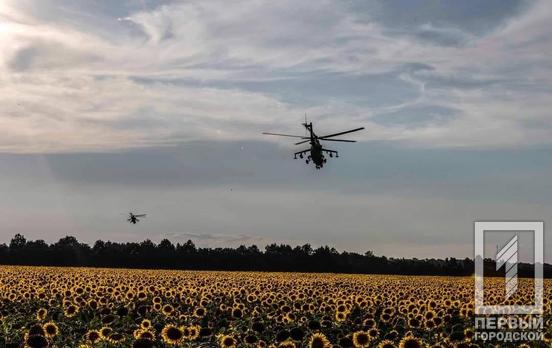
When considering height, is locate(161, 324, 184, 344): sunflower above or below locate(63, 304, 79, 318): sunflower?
below

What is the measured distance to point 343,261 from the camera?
97.4 metres

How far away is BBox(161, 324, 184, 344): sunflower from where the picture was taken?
647 inches

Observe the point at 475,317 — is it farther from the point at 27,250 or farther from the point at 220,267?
the point at 27,250

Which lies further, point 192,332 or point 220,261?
point 220,261

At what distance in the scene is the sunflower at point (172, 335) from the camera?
16.4 m

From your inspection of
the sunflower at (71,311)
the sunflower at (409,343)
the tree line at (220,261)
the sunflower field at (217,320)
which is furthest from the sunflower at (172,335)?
the tree line at (220,261)

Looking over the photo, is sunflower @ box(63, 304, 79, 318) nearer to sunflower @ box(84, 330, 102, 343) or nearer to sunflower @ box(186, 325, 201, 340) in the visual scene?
sunflower @ box(84, 330, 102, 343)

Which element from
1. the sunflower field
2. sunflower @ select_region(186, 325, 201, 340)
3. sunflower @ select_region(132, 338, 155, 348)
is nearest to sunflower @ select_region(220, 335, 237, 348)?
the sunflower field

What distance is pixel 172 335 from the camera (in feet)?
54.3

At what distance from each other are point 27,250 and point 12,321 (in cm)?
8154

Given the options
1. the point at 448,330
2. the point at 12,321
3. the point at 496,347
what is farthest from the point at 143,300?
the point at 496,347

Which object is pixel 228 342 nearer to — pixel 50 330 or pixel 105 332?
pixel 105 332

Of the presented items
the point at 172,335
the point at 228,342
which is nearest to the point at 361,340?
the point at 228,342

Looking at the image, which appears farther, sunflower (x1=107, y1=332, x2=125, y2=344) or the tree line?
the tree line
